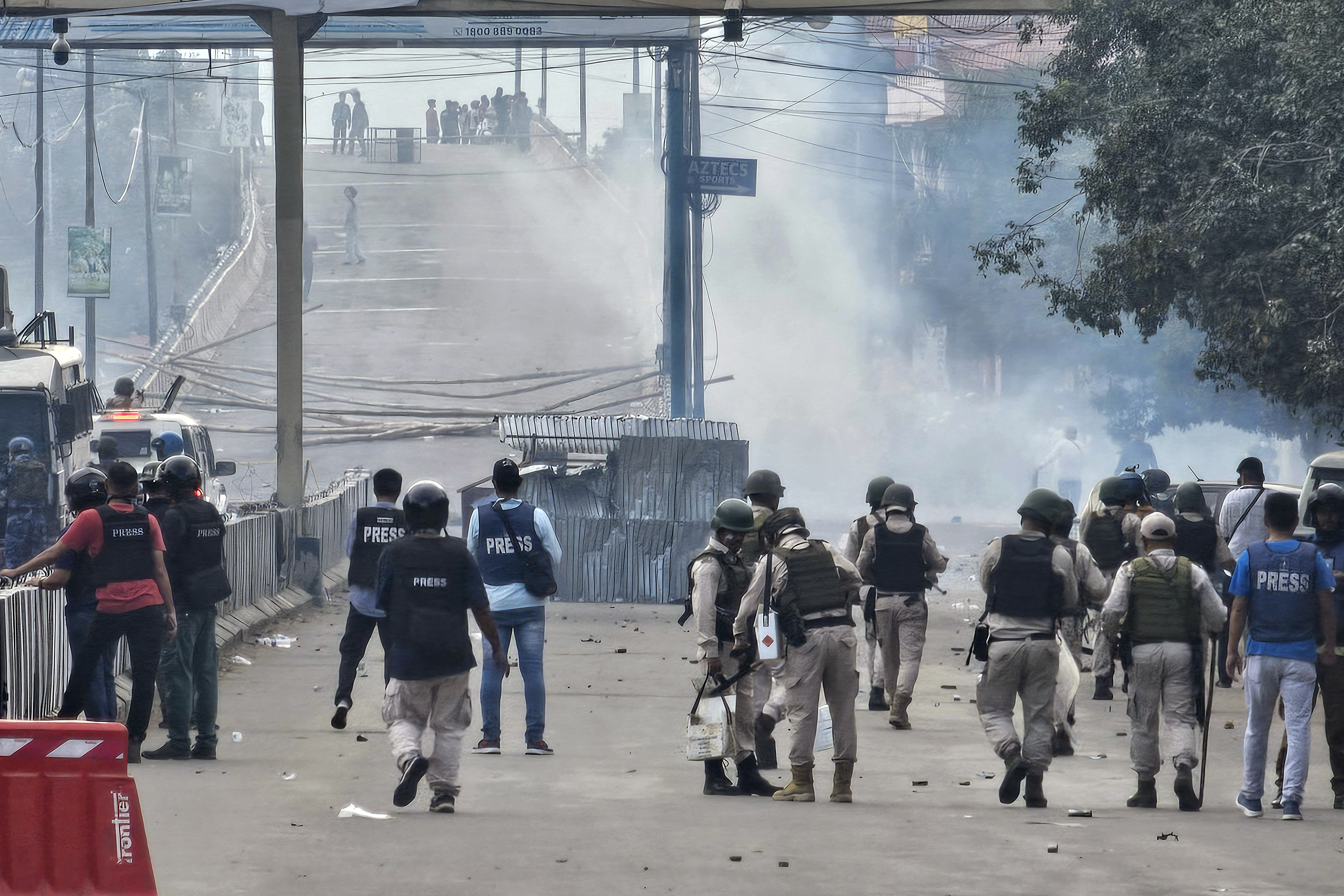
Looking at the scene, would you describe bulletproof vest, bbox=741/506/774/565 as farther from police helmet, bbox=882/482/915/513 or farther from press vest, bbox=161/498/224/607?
press vest, bbox=161/498/224/607

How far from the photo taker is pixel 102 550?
873cm

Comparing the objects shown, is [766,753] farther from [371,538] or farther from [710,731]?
[371,538]

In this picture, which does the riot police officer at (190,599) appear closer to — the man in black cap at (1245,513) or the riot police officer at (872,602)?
the riot police officer at (872,602)

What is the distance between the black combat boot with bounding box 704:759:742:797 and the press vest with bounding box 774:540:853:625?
106 cm

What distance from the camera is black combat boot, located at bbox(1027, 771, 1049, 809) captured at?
8.38m

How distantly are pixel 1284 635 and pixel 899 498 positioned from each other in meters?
3.68

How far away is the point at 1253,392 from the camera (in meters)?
35.9

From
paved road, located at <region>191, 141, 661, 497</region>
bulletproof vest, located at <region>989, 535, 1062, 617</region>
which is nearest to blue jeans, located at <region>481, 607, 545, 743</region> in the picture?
bulletproof vest, located at <region>989, 535, 1062, 617</region>

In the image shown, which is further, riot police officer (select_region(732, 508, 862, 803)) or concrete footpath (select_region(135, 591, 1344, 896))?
riot police officer (select_region(732, 508, 862, 803))

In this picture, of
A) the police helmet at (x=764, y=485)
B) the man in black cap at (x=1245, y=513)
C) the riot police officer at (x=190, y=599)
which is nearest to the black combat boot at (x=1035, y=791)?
the police helmet at (x=764, y=485)

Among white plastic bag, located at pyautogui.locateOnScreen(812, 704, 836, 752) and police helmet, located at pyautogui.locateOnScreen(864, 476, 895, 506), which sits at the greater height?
police helmet, located at pyautogui.locateOnScreen(864, 476, 895, 506)

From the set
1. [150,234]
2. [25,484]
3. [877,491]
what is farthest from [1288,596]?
[150,234]

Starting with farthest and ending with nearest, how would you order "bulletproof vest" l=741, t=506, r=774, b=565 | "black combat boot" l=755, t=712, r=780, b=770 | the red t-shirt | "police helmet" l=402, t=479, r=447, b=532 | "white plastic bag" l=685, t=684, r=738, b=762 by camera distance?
"black combat boot" l=755, t=712, r=780, b=770 < "bulletproof vest" l=741, t=506, r=774, b=565 < the red t-shirt < "white plastic bag" l=685, t=684, r=738, b=762 < "police helmet" l=402, t=479, r=447, b=532

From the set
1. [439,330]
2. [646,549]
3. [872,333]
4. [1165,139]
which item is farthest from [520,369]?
[1165,139]
